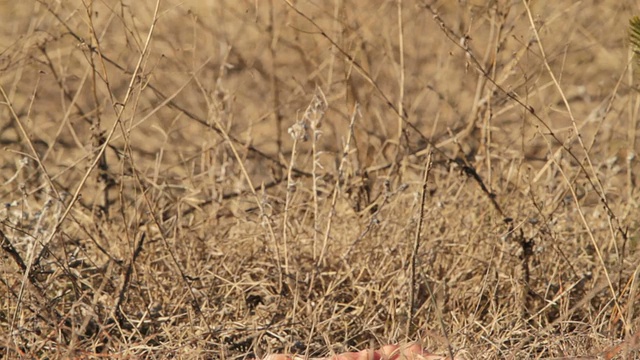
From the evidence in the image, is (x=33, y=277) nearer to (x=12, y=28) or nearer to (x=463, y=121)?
(x=12, y=28)

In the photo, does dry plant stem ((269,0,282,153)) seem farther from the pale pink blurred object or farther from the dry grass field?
the pale pink blurred object

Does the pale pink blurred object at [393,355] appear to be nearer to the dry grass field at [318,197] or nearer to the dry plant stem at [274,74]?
the dry grass field at [318,197]

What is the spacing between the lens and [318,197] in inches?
131

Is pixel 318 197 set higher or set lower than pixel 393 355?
lower

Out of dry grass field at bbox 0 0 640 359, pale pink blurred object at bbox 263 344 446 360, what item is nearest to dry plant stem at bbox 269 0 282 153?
dry grass field at bbox 0 0 640 359

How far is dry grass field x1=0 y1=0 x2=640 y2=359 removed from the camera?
245cm

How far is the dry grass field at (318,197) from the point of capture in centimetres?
245

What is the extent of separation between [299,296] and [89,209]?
106cm

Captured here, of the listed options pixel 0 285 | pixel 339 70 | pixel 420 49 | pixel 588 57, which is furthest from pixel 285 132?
pixel 0 285

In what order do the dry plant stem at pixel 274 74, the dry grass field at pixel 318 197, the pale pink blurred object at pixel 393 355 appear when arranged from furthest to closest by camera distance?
the dry plant stem at pixel 274 74
the dry grass field at pixel 318 197
the pale pink blurred object at pixel 393 355

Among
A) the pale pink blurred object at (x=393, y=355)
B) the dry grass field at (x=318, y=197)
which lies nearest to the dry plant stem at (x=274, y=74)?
the dry grass field at (x=318, y=197)

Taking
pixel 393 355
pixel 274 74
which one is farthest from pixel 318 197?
pixel 393 355

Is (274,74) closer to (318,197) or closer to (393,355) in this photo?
(318,197)

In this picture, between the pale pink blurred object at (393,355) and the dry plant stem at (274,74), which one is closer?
the pale pink blurred object at (393,355)
